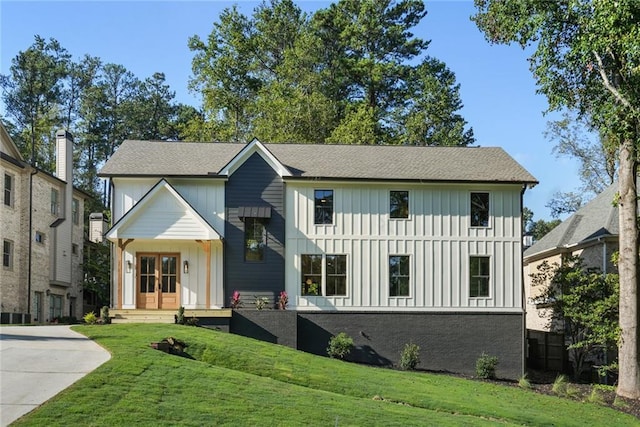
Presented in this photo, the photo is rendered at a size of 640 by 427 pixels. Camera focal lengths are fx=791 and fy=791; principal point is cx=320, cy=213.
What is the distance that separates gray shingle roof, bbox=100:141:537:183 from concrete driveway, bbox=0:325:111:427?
29.2 feet

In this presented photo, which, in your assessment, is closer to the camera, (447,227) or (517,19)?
(517,19)

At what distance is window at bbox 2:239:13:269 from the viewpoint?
29.9 m

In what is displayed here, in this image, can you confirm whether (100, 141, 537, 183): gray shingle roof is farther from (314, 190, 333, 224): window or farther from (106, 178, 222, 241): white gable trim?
(106, 178, 222, 241): white gable trim

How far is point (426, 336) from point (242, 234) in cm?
701

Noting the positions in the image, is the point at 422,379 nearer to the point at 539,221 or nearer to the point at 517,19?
the point at 517,19

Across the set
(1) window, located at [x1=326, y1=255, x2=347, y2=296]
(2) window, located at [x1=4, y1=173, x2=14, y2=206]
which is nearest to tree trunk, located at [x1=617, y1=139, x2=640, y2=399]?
(1) window, located at [x1=326, y1=255, x2=347, y2=296]

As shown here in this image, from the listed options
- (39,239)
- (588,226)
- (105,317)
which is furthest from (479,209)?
(39,239)

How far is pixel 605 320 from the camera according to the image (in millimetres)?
25500

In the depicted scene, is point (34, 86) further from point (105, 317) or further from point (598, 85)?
point (598, 85)

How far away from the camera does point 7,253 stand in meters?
30.1

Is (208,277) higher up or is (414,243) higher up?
(414,243)

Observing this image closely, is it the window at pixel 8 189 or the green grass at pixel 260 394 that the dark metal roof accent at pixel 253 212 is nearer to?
the green grass at pixel 260 394

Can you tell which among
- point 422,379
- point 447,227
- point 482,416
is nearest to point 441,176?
point 447,227

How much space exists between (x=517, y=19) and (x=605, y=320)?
10.0m
